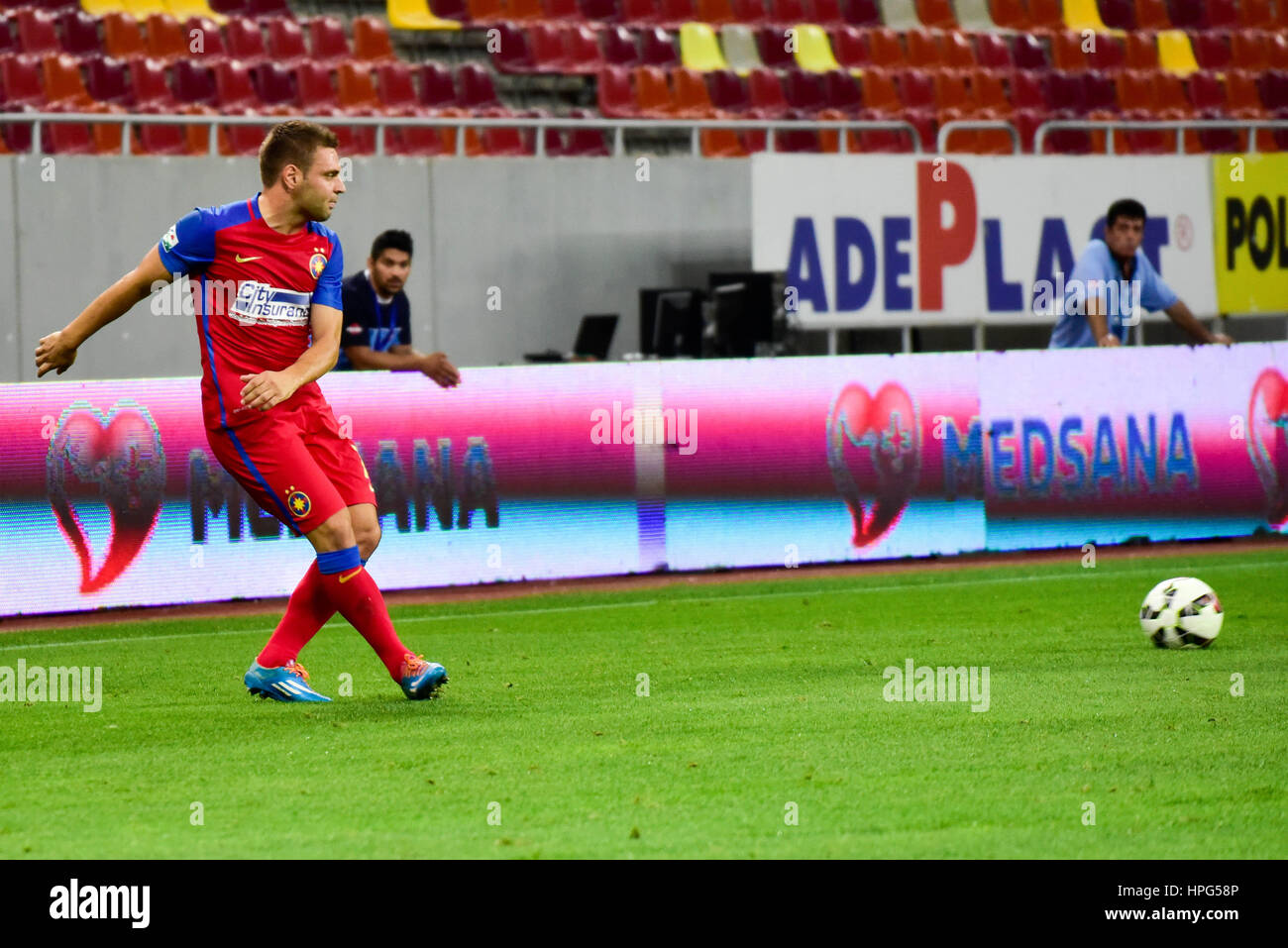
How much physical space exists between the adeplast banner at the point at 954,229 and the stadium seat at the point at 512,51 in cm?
475

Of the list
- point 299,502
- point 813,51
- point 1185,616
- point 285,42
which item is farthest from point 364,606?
point 813,51

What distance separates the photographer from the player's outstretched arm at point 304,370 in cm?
748

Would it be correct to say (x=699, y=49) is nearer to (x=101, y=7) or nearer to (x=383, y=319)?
(x=101, y=7)

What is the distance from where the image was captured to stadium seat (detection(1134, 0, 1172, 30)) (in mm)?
24828

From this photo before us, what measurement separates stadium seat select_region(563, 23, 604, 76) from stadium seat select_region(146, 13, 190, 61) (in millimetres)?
3910

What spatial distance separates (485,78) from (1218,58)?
9.91 meters

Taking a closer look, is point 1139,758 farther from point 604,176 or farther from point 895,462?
point 604,176

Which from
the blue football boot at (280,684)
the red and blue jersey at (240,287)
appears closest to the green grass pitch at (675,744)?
the blue football boot at (280,684)

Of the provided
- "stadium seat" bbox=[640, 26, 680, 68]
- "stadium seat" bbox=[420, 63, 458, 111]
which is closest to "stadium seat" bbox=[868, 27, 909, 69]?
"stadium seat" bbox=[640, 26, 680, 68]

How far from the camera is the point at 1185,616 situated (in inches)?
364

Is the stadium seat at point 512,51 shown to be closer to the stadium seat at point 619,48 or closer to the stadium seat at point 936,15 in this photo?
the stadium seat at point 619,48

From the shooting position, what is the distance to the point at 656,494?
12.9m

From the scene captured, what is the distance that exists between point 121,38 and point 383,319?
7854mm

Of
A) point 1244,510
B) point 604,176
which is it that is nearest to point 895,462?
point 1244,510
